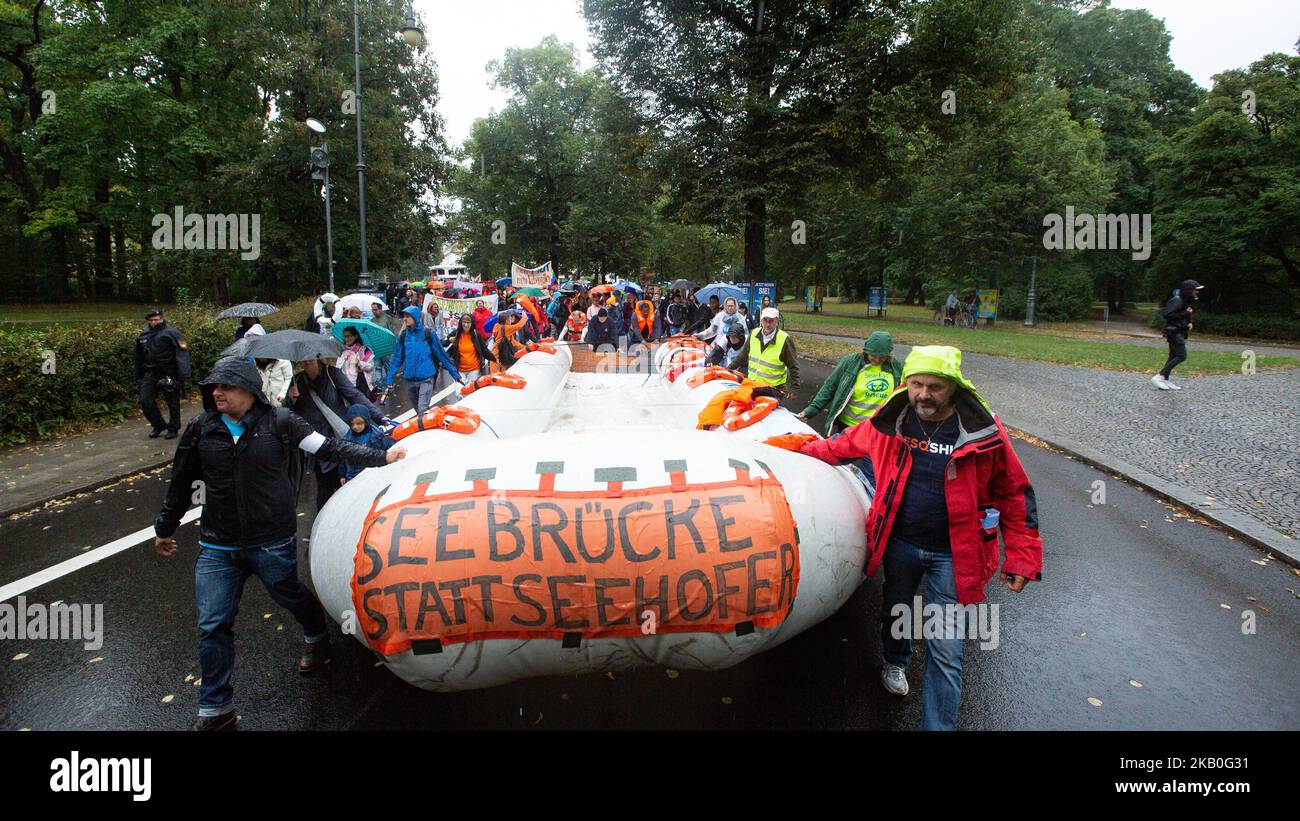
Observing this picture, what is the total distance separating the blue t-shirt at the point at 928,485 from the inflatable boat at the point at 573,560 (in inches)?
16.6

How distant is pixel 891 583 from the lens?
3.49 meters

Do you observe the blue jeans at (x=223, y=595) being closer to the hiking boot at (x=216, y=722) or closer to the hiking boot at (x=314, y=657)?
the hiking boot at (x=216, y=722)

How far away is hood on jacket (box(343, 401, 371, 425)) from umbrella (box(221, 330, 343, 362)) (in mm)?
543

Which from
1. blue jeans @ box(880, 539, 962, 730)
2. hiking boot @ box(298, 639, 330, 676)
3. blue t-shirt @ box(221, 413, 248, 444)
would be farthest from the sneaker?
blue t-shirt @ box(221, 413, 248, 444)

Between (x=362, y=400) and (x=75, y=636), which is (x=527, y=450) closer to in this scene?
(x=362, y=400)

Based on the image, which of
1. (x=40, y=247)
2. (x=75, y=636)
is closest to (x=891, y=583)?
(x=75, y=636)

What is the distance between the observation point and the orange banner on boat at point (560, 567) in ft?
9.38

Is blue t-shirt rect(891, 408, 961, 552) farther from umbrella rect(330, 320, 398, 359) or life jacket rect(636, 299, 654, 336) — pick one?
life jacket rect(636, 299, 654, 336)

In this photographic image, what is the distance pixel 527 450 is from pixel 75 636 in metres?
3.59

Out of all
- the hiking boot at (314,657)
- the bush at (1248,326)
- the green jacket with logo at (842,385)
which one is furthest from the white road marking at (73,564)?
the bush at (1248,326)

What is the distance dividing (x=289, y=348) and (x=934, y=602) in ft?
14.2

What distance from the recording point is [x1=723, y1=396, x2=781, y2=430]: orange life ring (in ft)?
16.1

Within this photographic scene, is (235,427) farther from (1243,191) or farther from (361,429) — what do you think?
(1243,191)

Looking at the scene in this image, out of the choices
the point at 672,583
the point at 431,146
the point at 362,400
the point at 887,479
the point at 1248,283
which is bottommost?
the point at 672,583
